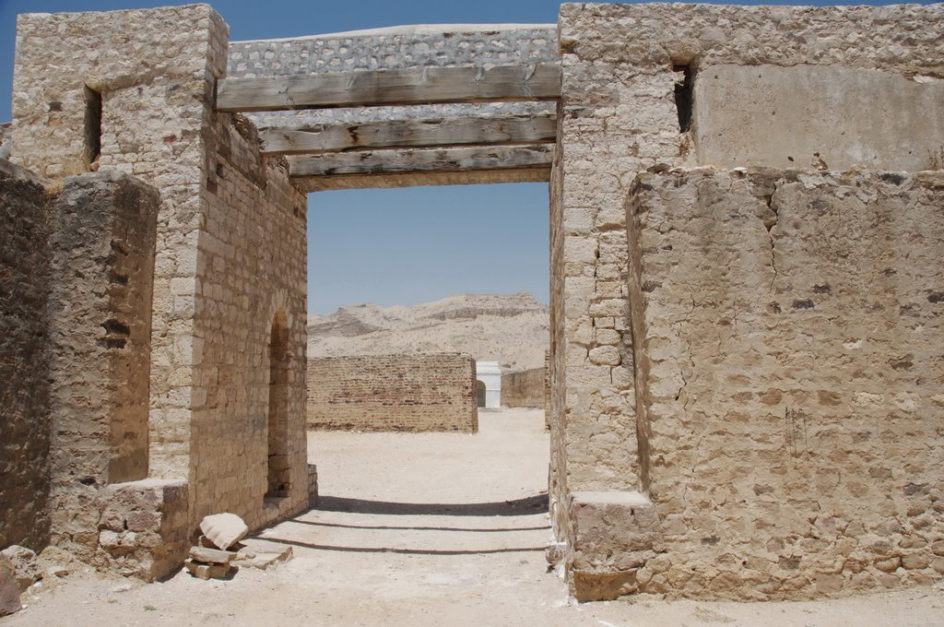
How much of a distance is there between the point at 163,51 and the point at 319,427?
14.5m

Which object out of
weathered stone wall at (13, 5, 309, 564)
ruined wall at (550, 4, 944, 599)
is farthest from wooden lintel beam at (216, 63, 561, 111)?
ruined wall at (550, 4, 944, 599)

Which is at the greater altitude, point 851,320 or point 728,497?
point 851,320

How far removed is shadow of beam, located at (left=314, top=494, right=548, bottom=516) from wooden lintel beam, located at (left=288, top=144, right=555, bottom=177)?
4.13m

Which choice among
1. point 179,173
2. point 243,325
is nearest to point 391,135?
point 179,173

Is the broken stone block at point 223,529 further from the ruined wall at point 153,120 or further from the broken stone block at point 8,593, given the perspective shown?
A: the broken stone block at point 8,593

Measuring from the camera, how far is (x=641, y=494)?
5020mm

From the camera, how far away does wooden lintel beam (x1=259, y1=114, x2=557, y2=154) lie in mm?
7398

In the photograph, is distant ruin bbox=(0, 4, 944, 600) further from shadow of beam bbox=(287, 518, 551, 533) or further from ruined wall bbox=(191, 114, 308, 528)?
shadow of beam bbox=(287, 518, 551, 533)

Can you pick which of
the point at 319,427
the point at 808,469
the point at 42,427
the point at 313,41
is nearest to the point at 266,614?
the point at 42,427

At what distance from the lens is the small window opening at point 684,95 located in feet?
20.2

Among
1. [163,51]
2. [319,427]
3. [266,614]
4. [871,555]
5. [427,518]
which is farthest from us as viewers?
[319,427]

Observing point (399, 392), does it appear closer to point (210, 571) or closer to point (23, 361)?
point (210, 571)

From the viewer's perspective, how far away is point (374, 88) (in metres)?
6.46

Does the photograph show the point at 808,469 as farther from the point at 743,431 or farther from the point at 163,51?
the point at 163,51
